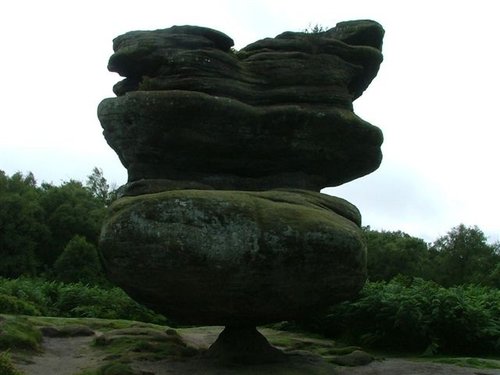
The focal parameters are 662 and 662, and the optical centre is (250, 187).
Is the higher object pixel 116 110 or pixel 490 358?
pixel 116 110

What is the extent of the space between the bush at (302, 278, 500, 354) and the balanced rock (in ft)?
13.3

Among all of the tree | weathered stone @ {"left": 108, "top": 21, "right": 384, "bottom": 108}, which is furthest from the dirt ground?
the tree

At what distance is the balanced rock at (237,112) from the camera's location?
13523mm

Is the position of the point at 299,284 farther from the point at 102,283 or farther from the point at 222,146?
the point at 102,283

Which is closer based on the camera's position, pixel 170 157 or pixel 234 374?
pixel 234 374

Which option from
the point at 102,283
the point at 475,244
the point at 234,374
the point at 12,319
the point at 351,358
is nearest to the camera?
the point at 234,374

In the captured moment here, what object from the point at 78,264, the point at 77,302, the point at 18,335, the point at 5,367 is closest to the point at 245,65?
the point at 18,335

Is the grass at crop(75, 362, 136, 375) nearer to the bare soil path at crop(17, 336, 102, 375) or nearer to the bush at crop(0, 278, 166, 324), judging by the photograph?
the bare soil path at crop(17, 336, 102, 375)

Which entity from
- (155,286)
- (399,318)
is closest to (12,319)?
(155,286)

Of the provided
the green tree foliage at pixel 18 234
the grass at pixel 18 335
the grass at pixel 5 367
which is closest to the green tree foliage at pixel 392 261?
the green tree foliage at pixel 18 234

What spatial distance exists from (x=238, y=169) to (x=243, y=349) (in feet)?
12.4

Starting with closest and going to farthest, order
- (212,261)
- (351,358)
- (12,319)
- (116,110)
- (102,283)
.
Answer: (212,261) → (116,110) → (351,358) → (12,319) → (102,283)

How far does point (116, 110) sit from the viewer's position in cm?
1353

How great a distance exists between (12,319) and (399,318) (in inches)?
368
